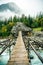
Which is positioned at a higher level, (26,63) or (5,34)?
(26,63)

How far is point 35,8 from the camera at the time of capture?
143 ft

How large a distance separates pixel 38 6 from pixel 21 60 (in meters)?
38.5

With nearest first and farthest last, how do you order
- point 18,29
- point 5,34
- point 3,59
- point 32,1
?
1. point 3,59
2. point 18,29
3. point 5,34
4. point 32,1

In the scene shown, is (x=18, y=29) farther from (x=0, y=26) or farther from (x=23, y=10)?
(x=23, y=10)

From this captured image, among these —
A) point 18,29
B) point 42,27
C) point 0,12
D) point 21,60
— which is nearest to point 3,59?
point 21,60

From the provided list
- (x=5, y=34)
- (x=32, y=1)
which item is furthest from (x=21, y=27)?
(x=32, y=1)

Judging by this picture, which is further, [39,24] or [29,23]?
[39,24]

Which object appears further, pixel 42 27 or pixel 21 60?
pixel 42 27

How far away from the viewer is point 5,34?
2775 centimetres

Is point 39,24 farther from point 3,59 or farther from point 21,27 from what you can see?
point 3,59

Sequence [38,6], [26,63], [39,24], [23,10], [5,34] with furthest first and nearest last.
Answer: [23,10] < [38,6] < [39,24] < [5,34] < [26,63]

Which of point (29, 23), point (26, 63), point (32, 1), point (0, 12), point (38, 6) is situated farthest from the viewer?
point (0, 12)

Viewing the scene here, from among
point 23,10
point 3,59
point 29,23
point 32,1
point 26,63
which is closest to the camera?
point 26,63

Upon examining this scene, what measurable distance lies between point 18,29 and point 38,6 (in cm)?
1935
